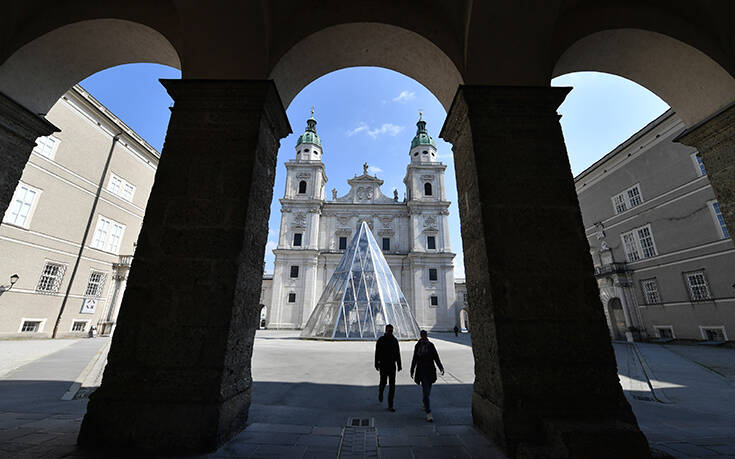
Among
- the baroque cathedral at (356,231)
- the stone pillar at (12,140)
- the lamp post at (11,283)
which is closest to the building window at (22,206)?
the lamp post at (11,283)

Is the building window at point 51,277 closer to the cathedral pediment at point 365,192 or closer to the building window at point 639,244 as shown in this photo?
the cathedral pediment at point 365,192

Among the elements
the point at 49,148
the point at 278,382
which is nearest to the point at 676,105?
the point at 278,382

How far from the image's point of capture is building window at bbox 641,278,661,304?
16484mm

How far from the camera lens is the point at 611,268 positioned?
18.3 metres

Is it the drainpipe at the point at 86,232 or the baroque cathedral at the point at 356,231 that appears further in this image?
the baroque cathedral at the point at 356,231

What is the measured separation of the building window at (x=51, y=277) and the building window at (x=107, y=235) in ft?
6.91

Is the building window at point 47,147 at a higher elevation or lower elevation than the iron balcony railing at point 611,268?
higher

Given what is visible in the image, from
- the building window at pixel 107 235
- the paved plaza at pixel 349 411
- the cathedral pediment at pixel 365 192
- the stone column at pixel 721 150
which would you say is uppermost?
the cathedral pediment at pixel 365 192

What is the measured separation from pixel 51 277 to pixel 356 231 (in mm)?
21956

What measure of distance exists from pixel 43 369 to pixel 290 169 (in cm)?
2927

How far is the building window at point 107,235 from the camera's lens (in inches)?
659

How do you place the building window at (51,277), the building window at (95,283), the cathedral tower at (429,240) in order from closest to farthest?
the building window at (51,277)
the building window at (95,283)
the cathedral tower at (429,240)

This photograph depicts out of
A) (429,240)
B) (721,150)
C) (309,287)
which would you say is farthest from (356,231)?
(721,150)

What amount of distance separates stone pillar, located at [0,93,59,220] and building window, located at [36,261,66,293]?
48.7 ft
